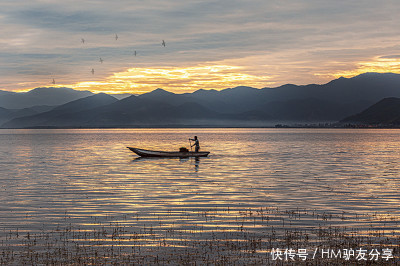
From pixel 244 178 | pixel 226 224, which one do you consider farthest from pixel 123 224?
pixel 244 178

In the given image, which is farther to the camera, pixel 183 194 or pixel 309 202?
pixel 183 194

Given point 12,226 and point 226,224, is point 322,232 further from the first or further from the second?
point 12,226

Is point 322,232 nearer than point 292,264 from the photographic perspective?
No

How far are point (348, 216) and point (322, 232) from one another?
498cm

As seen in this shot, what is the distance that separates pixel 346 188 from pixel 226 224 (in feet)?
58.6

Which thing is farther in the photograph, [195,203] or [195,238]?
[195,203]

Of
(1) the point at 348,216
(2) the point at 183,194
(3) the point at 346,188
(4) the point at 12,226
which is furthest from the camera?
(3) the point at 346,188

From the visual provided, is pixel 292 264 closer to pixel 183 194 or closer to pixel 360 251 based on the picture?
pixel 360 251

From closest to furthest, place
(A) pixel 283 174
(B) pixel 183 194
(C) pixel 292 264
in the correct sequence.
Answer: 1. (C) pixel 292 264
2. (B) pixel 183 194
3. (A) pixel 283 174

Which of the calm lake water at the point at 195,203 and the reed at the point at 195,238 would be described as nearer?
the reed at the point at 195,238

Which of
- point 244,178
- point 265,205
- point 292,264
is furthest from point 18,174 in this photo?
point 292,264

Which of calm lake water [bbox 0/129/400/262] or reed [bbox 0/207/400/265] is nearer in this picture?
reed [bbox 0/207/400/265]

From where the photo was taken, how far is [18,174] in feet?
171

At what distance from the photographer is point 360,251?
1758cm
